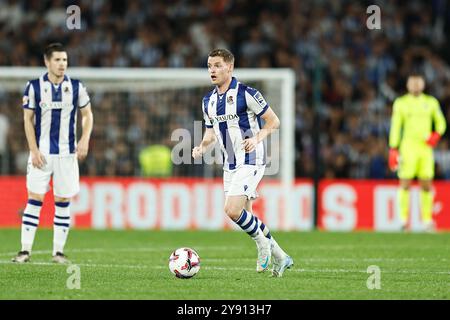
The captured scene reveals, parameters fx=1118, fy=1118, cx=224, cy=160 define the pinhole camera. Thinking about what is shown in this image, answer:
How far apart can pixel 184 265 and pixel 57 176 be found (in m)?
2.34

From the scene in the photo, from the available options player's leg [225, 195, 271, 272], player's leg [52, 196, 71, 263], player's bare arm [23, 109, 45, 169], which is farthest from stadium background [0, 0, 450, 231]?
player's leg [225, 195, 271, 272]

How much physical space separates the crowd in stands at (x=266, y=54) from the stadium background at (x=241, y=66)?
0.03m

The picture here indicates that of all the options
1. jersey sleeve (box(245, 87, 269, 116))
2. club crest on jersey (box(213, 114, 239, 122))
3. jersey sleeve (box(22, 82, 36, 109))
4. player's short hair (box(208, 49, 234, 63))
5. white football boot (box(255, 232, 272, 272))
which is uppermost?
player's short hair (box(208, 49, 234, 63))

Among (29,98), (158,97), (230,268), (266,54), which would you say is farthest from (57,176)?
(266,54)

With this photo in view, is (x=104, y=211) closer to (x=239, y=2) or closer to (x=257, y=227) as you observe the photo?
(x=239, y=2)

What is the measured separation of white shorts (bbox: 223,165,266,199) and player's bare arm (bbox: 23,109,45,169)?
224 cm

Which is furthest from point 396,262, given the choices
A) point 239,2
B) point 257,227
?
point 239,2

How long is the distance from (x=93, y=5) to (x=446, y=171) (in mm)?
8799

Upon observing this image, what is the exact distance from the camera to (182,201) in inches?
749

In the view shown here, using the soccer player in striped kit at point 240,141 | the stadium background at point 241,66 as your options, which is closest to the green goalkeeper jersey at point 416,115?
the stadium background at point 241,66

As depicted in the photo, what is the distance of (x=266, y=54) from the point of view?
22781 millimetres

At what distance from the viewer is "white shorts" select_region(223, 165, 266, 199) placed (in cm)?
989

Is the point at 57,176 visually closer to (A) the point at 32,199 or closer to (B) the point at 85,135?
(A) the point at 32,199

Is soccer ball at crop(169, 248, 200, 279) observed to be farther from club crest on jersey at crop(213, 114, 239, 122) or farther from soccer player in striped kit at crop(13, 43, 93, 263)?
soccer player in striped kit at crop(13, 43, 93, 263)
